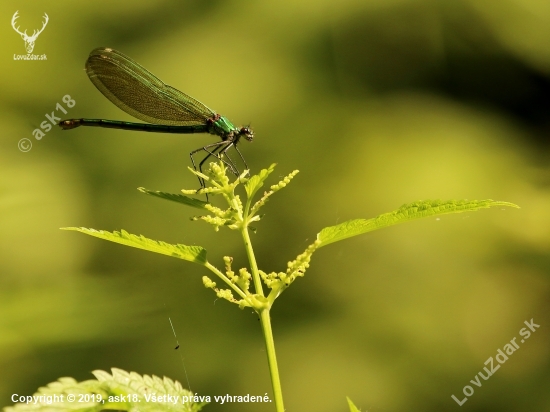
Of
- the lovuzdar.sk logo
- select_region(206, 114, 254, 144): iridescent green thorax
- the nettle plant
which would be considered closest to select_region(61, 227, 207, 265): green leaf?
the nettle plant

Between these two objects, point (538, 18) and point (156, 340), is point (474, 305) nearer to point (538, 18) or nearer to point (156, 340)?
point (156, 340)

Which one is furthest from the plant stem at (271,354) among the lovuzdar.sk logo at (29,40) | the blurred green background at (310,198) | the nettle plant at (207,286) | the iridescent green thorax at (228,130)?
the lovuzdar.sk logo at (29,40)

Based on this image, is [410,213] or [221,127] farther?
[221,127]

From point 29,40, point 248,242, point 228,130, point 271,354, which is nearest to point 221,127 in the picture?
point 228,130

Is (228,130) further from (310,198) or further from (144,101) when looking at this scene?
(310,198)

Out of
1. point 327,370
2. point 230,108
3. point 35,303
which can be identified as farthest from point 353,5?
point 35,303

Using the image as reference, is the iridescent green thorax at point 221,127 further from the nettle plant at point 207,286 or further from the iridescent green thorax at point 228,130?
the nettle plant at point 207,286
